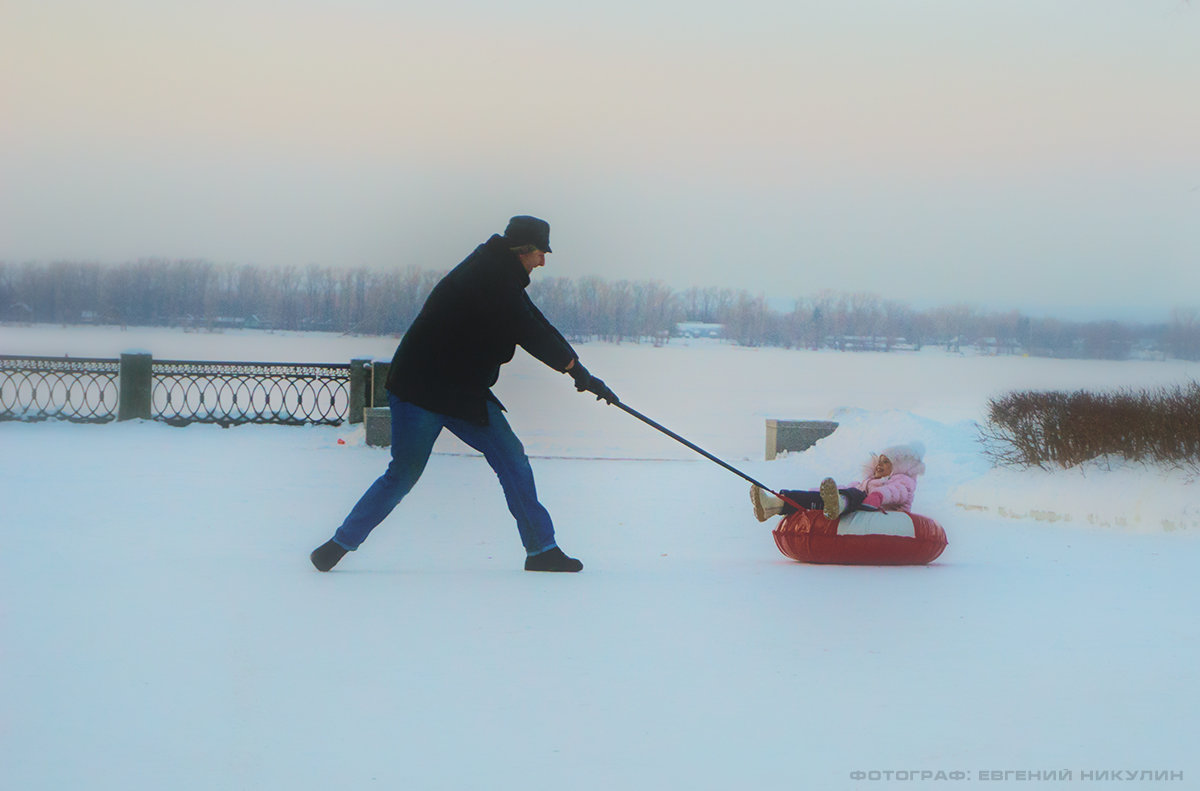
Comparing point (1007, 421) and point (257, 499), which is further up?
point (1007, 421)

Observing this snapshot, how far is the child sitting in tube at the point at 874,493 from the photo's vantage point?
695 centimetres

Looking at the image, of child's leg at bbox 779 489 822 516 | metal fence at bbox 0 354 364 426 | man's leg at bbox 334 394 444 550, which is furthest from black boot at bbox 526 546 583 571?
metal fence at bbox 0 354 364 426

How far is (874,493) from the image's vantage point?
6988 millimetres

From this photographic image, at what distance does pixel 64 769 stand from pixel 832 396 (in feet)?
87.1

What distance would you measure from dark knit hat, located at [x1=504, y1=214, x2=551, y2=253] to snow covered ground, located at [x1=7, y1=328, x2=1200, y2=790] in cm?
171

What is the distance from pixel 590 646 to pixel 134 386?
47.8 ft

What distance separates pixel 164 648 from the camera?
4.82 meters

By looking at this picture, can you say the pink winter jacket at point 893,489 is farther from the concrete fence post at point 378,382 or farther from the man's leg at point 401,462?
the concrete fence post at point 378,382

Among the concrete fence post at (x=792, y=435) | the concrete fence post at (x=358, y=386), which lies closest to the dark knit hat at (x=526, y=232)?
the concrete fence post at (x=792, y=435)

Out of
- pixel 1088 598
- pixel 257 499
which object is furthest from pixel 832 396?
pixel 1088 598

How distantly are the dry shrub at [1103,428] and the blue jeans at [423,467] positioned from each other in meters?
5.07

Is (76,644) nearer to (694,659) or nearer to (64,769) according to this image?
(64,769)

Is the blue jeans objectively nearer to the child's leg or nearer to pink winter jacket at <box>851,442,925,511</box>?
the child's leg

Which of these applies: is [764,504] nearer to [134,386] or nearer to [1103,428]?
[1103,428]
